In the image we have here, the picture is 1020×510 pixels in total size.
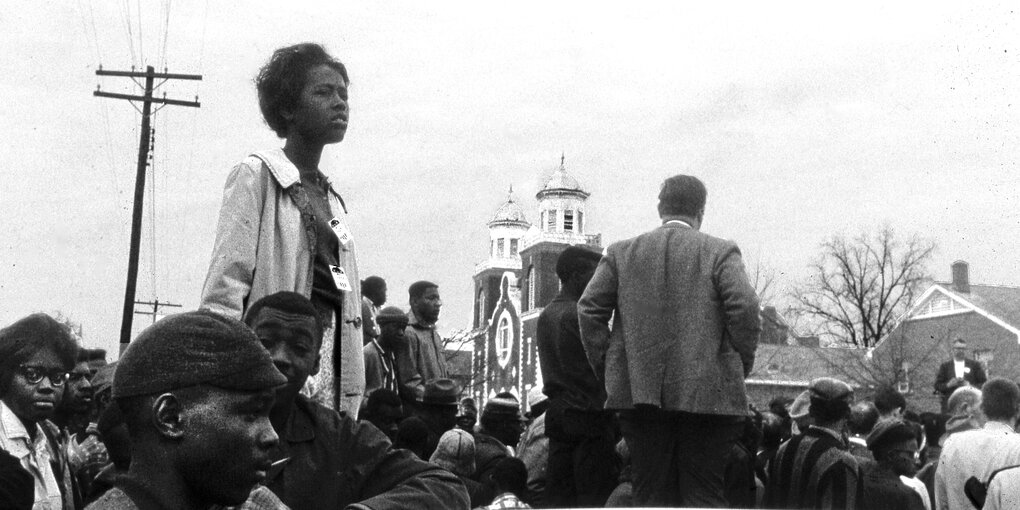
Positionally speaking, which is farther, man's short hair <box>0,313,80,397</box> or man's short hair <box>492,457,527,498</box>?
man's short hair <box>492,457,527,498</box>

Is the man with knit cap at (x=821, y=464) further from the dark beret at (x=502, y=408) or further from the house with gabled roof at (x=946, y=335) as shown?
the house with gabled roof at (x=946, y=335)

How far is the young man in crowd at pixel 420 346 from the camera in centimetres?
915

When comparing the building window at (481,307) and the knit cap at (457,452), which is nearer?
the knit cap at (457,452)

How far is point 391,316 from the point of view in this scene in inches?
355

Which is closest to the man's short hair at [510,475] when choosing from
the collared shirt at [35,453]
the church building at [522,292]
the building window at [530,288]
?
the collared shirt at [35,453]

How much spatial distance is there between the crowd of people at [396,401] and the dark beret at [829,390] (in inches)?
0.5

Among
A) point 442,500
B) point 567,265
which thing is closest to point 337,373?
point 442,500

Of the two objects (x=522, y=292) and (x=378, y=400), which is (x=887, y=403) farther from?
(x=522, y=292)

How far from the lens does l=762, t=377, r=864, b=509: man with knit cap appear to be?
23.7 feet

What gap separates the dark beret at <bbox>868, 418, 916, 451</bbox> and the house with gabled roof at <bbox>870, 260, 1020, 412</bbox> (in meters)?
45.8

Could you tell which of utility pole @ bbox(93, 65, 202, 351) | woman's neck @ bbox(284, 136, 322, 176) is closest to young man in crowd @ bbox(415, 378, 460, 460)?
woman's neck @ bbox(284, 136, 322, 176)

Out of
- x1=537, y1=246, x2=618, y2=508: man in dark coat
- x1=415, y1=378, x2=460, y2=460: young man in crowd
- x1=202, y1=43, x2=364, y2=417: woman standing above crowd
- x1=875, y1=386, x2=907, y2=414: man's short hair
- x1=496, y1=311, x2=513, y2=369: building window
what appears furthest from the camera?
x1=496, y1=311, x2=513, y2=369: building window

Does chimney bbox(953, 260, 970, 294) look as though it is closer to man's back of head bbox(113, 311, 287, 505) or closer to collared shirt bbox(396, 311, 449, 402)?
collared shirt bbox(396, 311, 449, 402)

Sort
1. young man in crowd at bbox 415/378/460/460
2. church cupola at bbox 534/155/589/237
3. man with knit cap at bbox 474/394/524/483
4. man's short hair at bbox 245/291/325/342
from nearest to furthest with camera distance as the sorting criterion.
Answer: man's short hair at bbox 245/291/325/342
young man in crowd at bbox 415/378/460/460
man with knit cap at bbox 474/394/524/483
church cupola at bbox 534/155/589/237
